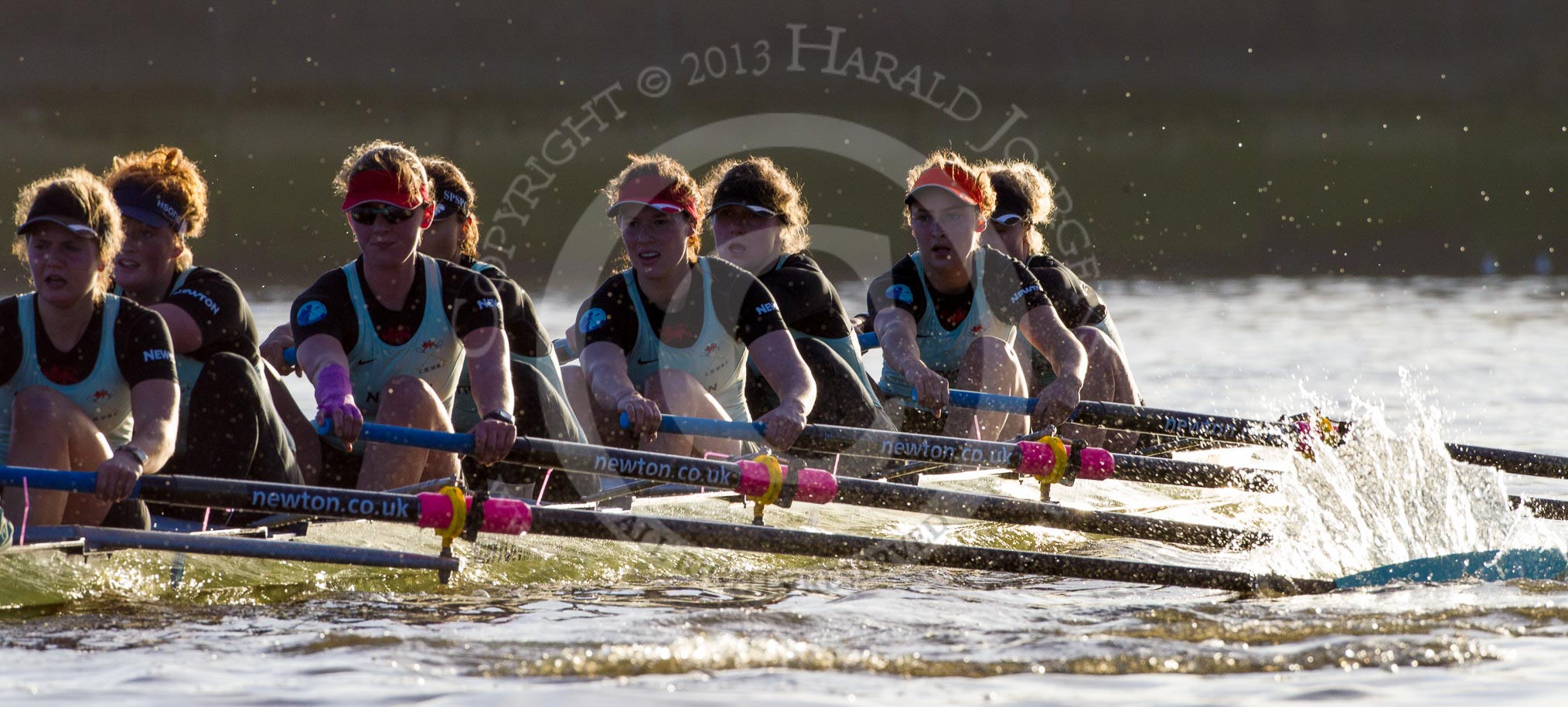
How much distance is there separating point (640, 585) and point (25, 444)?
6.04ft

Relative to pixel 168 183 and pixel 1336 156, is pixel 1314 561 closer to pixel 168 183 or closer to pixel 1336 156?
pixel 168 183

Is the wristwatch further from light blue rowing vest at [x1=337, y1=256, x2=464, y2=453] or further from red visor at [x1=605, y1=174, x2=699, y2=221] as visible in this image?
red visor at [x1=605, y1=174, x2=699, y2=221]

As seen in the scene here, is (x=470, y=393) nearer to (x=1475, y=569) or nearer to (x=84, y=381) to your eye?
(x=84, y=381)

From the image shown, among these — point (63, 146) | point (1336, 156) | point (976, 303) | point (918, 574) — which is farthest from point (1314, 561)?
point (1336, 156)

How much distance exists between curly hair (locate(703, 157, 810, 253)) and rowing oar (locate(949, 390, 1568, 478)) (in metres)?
0.88

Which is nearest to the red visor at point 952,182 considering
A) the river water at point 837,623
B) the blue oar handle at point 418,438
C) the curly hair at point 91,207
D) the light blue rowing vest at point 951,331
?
the light blue rowing vest at point 951,331

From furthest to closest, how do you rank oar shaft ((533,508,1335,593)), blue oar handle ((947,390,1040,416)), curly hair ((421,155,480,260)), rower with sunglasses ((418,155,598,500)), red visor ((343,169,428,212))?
blue oar handle ((947,390,1040,416)), curly hair ((421,155,480,260)), rower with sunglasses ((418,155,598,500)), red visor ((343,169,428,212)), oar shaft ((533,508,1335,593))

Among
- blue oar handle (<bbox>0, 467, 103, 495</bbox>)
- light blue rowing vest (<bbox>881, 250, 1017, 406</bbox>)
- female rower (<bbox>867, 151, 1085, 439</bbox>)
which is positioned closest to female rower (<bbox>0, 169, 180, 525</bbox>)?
blue oar handle (<bbox>0, 467, 103, 495</bbox>)

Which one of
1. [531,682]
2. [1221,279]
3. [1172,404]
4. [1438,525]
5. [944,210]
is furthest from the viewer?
[1221,279]

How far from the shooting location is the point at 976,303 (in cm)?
709

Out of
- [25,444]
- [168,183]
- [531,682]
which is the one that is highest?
[168,183]

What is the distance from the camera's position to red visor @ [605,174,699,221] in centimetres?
557

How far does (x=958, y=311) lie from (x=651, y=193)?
76.6 inches

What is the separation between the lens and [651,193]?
18.3ft
